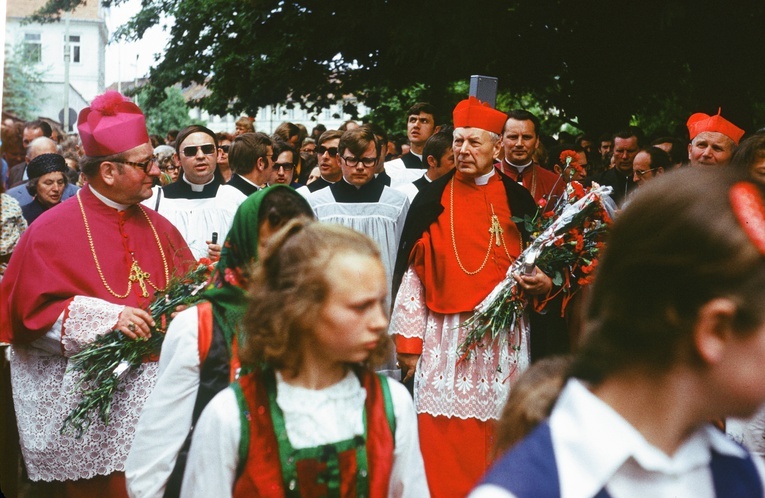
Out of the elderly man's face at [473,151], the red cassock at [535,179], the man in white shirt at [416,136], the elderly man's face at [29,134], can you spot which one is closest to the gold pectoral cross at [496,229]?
the elderly man's face at [473,151]

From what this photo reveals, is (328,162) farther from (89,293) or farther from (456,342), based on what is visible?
(89,293)

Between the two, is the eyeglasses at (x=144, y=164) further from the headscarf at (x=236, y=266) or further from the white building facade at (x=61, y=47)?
the white building facade at (x=61, y=47)

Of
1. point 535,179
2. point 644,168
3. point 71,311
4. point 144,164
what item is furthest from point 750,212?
point 535,179

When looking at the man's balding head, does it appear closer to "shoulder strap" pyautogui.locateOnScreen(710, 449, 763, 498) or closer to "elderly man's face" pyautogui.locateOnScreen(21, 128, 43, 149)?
"elderly man's face" pyautogui.locateOnScreen(21, 128, 43, 149)

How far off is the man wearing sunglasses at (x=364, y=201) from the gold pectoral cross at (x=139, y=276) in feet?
8.20

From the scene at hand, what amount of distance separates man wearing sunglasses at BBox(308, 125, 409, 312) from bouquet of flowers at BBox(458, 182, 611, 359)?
4.64ft

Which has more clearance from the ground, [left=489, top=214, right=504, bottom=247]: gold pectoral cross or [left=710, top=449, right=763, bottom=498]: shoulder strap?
[left=710, top=449, right=763, bottom=498]: shoulder strap

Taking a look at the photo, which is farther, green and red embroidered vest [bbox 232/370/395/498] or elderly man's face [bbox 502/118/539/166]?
elderly man's face [bbox 502/118/539/166]

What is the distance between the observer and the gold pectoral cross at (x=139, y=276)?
5016 millimetres

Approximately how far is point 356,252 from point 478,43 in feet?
34.3

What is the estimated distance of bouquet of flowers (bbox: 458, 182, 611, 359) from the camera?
602 cm

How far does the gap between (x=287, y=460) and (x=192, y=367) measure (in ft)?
2.39

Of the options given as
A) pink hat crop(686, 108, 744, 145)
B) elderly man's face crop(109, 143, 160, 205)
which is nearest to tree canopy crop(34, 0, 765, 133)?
pink hat crop(686, 108, 744, 145)

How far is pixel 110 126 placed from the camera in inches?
203
